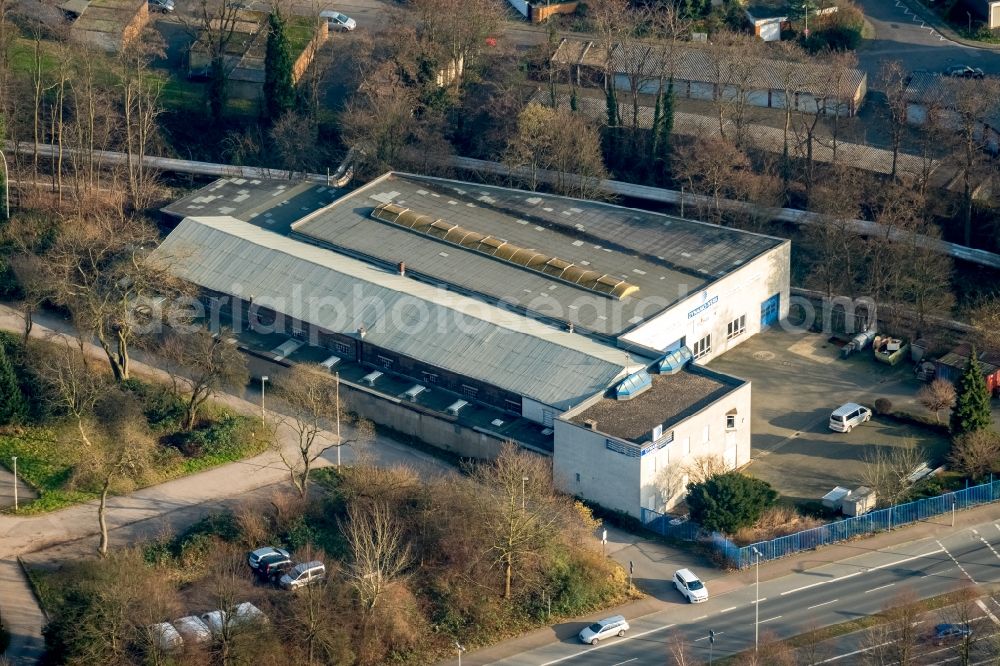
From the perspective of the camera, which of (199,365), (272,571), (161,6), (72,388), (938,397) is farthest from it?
(161,6)

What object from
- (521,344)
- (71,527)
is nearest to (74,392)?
(71,527)

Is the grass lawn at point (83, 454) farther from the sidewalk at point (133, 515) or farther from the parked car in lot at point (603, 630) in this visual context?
the parked car in lot at point (603, 630)

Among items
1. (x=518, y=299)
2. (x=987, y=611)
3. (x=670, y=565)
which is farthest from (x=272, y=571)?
(x=987, y=611)

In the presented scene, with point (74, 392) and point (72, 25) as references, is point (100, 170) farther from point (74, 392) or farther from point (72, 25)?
point (74, 392)

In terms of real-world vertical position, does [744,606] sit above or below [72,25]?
below

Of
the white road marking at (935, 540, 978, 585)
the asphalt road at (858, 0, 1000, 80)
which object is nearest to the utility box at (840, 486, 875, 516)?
the white road marking at (935, 540, 978, 585)

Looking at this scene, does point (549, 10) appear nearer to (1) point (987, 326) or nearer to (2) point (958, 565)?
(1) point (987, 326)
